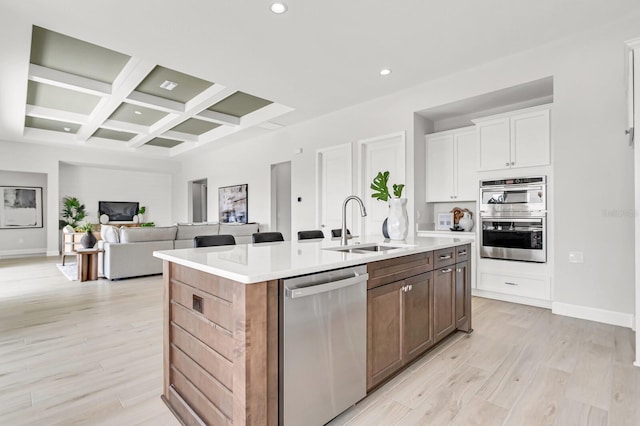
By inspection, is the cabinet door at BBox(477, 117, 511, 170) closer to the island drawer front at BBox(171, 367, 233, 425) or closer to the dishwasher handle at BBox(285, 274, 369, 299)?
the dishwasher handle at BBox(285, 274, 369, 299)

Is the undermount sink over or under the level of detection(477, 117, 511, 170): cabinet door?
under

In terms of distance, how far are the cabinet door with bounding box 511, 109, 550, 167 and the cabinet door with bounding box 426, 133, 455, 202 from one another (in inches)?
36.5

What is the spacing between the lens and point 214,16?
307 centimetres

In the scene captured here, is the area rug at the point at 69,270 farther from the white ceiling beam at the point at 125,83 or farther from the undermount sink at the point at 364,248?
the undermount sink at the point at 364,248

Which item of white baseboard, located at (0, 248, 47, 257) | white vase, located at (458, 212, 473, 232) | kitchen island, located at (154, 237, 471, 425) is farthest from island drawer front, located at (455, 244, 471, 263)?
white baseboard, located at (0, 248, 47, 257)

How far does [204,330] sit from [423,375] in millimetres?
1484

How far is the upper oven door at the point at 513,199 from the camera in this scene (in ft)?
12.3

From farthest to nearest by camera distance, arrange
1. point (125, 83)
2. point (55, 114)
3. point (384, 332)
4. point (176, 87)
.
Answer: point (55, 114) → point (176, 87) → point (125, 83) → point (384, 332)

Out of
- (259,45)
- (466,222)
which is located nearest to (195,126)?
(259,45)

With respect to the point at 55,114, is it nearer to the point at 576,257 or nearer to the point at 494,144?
the point at 494,144

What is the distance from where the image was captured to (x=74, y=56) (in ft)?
14.0

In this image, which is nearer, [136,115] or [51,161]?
[136,115]

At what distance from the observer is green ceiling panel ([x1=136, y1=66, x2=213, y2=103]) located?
15.7 ft

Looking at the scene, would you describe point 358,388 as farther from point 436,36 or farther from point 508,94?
point 508,94
